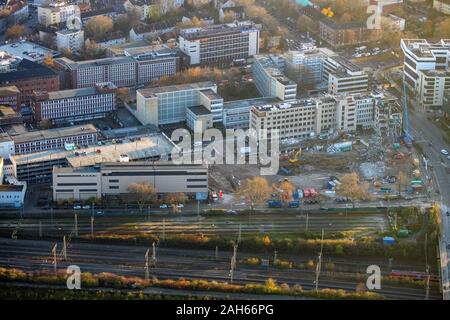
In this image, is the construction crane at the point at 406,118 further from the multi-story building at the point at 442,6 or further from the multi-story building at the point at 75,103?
the multi-story building at the point at 75,103

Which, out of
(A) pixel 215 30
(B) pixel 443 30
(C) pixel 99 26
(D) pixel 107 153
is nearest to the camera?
(D) pixel 107 153

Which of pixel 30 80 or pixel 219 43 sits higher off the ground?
pixel 30 80

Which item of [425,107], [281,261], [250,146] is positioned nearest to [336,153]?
[250,146]

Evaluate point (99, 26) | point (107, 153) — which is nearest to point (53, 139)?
point (107, 153)

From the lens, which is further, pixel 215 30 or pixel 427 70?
pixel 215 30

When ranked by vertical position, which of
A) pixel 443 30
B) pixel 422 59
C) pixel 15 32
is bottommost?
pixel 15 32

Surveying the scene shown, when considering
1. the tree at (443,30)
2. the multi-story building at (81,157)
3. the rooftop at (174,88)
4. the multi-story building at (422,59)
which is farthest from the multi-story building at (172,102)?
the tree at (443,30)

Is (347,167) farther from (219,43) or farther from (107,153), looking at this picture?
(219,43)
